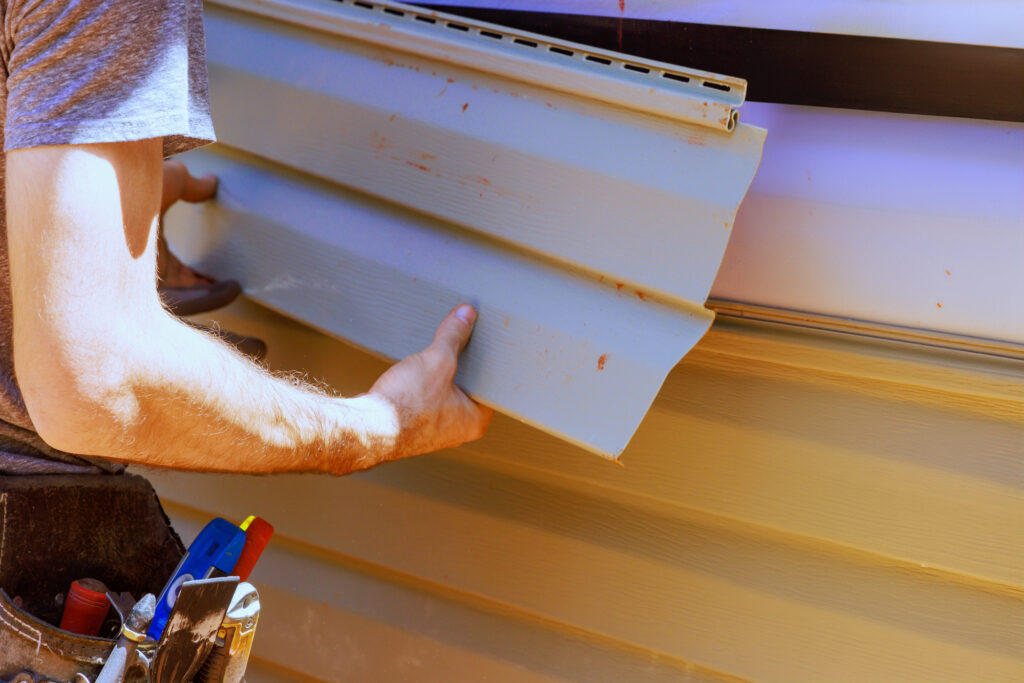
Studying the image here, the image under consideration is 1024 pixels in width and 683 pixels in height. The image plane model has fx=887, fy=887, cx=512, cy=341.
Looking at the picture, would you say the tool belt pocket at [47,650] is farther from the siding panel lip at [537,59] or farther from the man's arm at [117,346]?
the siding panel lip at [537,59]

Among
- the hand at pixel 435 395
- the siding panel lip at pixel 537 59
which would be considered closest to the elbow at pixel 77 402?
the hand at pixel 435 395

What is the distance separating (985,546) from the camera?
1.29 metres

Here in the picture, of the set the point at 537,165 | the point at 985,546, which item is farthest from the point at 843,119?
the point at 985,546

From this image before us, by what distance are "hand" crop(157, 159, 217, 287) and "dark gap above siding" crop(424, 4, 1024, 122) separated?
0.82 m

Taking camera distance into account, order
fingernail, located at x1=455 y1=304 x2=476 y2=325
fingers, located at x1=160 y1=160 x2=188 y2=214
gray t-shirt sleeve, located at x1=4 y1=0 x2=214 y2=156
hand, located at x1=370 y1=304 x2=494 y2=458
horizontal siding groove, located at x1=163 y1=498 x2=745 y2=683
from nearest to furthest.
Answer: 1. gray t-shirt sleeve, located at x1=4 y1=0 x2=214 y2=156
2. hand, located at x1=370 y1=304 x2=494 y2=458
3. fingernail, located at x1=455 y1=304 x2=476 y2=325
4. horizontal siding groove, located at x1=163 y1=498 x2=745 y2=683
5. fingers, located at x1=160 y1=160 x2=188 y2=214

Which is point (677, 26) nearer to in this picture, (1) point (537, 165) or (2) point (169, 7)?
(1) point (537, 165)

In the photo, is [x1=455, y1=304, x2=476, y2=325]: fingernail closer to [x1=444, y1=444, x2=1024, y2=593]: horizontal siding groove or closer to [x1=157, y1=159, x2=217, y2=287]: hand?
[x1=444, y1=444, x2=1024, y2=593]: horizontal siding groove

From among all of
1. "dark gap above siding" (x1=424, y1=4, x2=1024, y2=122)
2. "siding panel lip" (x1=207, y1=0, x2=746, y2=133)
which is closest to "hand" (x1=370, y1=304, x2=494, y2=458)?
"siding panel lip" (x1=207, y1=0, x2=746, y2=133)

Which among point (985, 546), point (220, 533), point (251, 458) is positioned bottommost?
point (220, 533)

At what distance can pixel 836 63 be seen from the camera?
4.02ft

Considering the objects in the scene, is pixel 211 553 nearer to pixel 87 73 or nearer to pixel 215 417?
pixel 215 417

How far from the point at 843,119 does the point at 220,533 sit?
3.44 ft

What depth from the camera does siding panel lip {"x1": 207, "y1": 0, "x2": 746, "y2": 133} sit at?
1.18 m

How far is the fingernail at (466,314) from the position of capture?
1.38 m
